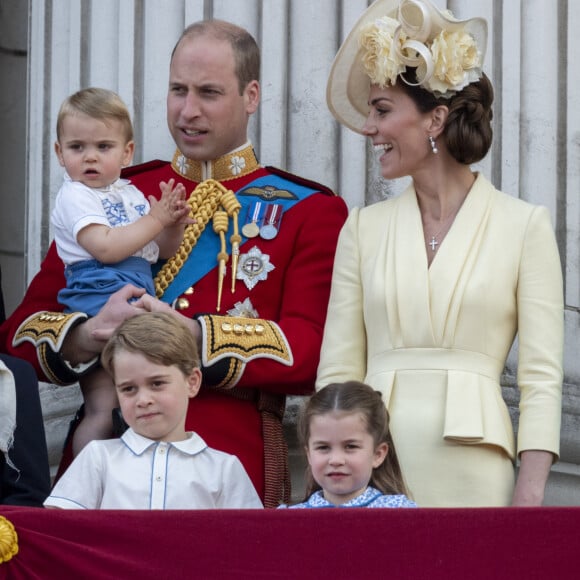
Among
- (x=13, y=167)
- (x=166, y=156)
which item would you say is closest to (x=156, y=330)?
(x=166, y=156)

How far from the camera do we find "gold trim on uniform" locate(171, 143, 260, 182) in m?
5.71

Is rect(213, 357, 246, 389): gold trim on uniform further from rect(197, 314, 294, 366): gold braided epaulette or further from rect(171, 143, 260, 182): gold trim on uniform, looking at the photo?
rect(171, 143, 260, 182): gold trim on uniform

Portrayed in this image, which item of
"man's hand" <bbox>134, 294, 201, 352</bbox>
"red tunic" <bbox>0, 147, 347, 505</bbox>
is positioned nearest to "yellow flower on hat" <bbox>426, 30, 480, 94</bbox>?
"red tunic" <bbox>0, 147, 347, 505</bbox>

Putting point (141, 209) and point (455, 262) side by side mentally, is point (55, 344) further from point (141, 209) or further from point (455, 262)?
point (455, 262)

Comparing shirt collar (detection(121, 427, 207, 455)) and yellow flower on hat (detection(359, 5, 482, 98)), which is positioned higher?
yellow flower on hat (detection(359, 5, 482, 98))

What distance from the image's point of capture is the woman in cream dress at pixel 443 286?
16.0ft

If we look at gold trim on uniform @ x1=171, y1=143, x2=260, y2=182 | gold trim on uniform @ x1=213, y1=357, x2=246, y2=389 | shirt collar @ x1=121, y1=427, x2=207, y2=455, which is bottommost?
shirt collar @ x1=121, y1=427, x2=207, y2=455

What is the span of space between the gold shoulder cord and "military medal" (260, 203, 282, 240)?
71 millimetres

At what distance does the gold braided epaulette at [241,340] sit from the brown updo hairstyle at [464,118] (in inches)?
25.3

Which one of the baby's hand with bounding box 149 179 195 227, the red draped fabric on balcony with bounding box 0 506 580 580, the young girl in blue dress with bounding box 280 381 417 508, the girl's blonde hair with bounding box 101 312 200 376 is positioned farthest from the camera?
the baby's hand with bounding box 149 179 195 227

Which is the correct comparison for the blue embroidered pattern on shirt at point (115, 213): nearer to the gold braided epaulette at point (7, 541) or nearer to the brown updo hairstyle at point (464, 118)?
the brown updo hairstyle at point (464, 118)

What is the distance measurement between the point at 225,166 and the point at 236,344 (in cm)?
69

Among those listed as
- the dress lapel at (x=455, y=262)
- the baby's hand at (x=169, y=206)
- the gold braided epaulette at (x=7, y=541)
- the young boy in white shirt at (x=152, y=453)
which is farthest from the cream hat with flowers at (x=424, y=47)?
the gold braided epaulette at (x=7, y=541)

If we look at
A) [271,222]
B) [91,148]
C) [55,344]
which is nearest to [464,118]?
[271,222]
